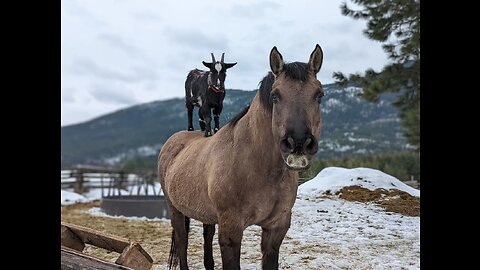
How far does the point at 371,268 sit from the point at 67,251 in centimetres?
215

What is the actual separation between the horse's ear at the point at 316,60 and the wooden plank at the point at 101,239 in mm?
1726

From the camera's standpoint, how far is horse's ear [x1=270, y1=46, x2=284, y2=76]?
7.66ft

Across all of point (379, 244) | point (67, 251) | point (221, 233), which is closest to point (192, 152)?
point (221, 233)

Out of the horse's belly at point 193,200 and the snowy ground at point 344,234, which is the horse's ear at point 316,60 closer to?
the horse's belly at point 193,200

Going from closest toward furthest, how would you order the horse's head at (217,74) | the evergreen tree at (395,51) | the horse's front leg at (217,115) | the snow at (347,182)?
the horse's head at (217,74) → the horse's front leg at (217,115) → the snow at (347,182) → the evergreen tree at (395,51)

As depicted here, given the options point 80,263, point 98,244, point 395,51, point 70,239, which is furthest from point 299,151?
point 395,51

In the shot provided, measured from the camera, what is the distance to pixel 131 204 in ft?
27.1

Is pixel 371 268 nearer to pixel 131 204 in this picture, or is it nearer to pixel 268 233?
pixel 268 233

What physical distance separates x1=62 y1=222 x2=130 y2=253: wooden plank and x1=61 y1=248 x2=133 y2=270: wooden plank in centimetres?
36

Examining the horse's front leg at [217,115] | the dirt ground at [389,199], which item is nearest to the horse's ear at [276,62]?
the horse's front leg at [217,115]

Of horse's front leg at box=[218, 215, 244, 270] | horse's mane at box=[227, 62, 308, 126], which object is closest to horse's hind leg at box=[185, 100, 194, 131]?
horse's mane at box=[227, 62, 308, 126]

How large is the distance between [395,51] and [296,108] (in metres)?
4.44

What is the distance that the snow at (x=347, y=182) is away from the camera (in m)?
3.84

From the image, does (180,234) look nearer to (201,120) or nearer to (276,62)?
(201,120)
